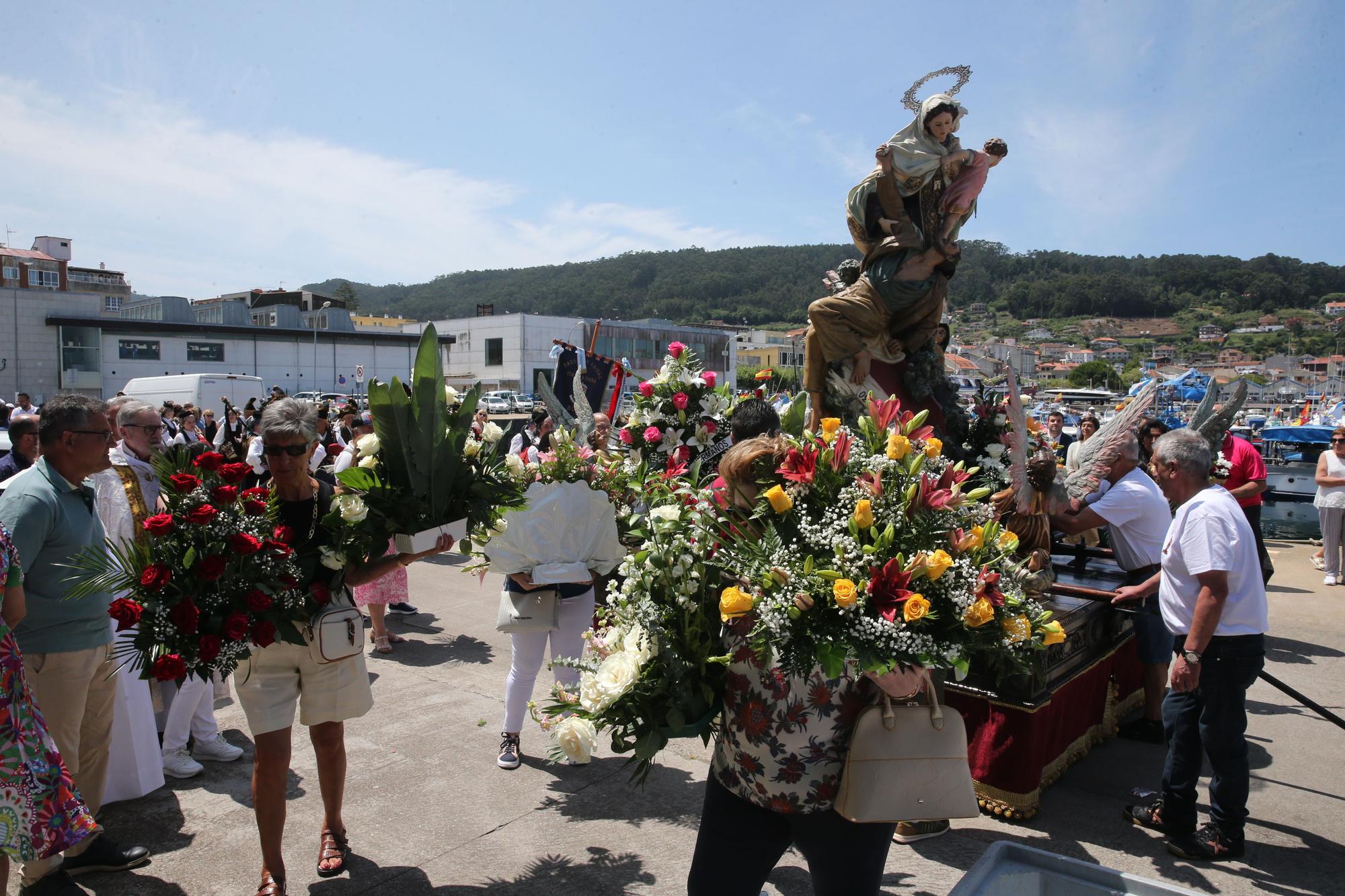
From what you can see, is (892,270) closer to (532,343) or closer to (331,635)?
(331,635)

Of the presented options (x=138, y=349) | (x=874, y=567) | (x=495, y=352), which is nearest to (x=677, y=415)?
(x=874, y=567)

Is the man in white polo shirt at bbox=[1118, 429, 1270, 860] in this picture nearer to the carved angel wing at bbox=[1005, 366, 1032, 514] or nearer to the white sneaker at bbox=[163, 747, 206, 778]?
the carved angel wing at bbox=[1005, 366, 1032, 514]

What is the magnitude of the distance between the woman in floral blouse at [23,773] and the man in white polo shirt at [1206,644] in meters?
4.41

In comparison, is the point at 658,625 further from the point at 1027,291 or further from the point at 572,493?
the point at 1027,291

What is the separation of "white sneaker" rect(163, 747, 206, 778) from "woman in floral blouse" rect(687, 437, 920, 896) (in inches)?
127

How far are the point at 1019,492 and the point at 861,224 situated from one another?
2.44 metres

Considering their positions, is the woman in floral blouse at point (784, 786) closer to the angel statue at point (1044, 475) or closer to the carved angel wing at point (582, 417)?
the angel statue at point (1044, 475)

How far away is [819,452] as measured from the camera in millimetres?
2490

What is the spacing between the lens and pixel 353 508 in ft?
10.7

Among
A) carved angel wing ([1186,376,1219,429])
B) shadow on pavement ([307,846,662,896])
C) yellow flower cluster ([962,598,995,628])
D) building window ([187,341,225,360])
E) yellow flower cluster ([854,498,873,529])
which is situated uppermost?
building window ([187,341,225,360])

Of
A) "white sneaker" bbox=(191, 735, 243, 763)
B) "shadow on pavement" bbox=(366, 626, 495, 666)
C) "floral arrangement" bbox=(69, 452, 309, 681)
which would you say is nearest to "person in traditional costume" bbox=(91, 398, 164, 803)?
"white sneaker" bbox=(191, 735, 243, 763)

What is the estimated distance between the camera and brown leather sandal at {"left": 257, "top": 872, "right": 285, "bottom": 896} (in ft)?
10.4

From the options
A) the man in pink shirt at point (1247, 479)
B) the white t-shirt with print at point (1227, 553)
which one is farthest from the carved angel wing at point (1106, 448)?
the man in pink shirt at point (1247, 479)

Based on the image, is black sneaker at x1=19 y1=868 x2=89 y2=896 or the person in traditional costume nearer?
black sneaker at x1=19 y1=868 x2=89 y2=896
